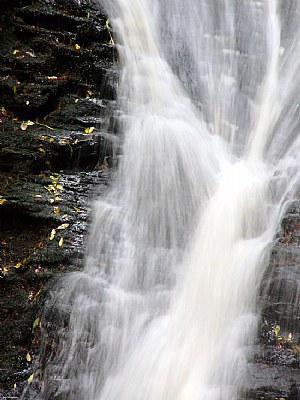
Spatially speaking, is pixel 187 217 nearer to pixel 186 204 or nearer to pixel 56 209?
pixel 186 204

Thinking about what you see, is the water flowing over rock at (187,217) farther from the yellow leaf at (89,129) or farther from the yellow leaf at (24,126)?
the yellow leaf at (24,126)

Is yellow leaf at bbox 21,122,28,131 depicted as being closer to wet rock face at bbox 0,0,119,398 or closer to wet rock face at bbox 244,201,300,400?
wet rock face at bbox 0,0,119,398

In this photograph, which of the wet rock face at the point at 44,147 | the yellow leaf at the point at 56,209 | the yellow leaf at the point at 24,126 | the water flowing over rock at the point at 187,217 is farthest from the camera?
the yellow leaf at the point at 24,126

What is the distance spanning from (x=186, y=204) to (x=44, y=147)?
1.67 m

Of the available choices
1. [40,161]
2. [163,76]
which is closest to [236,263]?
[40,161]

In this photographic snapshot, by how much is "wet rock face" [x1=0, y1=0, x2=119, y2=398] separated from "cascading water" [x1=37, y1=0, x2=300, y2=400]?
224 mm

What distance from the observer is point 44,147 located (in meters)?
5.07

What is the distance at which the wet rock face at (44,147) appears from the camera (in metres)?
4.27

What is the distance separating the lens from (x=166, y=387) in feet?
11.8

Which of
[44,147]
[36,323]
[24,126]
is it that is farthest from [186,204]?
[24,126]

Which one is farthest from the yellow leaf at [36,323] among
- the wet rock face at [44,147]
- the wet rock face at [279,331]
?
the wet rock face at [279,331]

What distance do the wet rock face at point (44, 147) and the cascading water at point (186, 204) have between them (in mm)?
224

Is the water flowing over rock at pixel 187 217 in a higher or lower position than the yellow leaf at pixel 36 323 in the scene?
higher

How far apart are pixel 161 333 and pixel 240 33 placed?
14.7 feet
